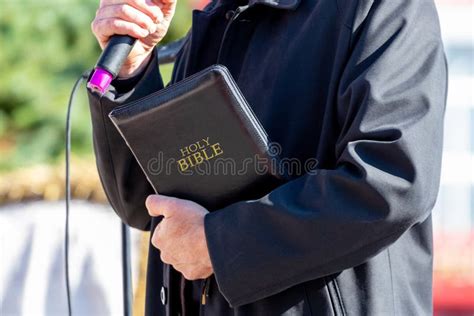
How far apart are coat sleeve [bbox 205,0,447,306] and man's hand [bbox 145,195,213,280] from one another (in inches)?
0.9

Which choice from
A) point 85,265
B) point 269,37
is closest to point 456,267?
point 85,265

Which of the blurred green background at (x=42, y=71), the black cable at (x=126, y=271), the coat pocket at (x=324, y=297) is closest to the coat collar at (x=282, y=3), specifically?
the coat pocket at (x=324, y=297)

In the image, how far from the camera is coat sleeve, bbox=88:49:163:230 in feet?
4.90

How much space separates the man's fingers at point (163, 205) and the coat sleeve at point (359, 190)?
0.06 m

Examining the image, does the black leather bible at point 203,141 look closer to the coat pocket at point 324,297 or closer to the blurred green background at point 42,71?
the coat pocket at point 324,297

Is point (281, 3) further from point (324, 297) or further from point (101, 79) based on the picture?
point (324, 297)

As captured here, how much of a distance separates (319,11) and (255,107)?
0.17m

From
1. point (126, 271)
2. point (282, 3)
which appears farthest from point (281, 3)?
point (126, 271)

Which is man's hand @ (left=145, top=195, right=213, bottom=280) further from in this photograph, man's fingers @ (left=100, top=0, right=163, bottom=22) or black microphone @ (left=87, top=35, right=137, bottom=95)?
man's fingers @ (left=100, top=0, right=163, bottom=22)

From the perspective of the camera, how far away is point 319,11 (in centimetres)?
128

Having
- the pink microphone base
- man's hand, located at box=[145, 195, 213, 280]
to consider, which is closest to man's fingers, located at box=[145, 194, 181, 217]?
man's hand, located at box=[145, 195, 213, 280]

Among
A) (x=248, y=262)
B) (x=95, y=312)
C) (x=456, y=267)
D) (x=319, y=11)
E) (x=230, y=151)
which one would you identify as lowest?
(x=456, y=267)

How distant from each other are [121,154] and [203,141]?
32 centimetres

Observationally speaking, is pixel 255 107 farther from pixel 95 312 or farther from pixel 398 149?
pixel 95 312
